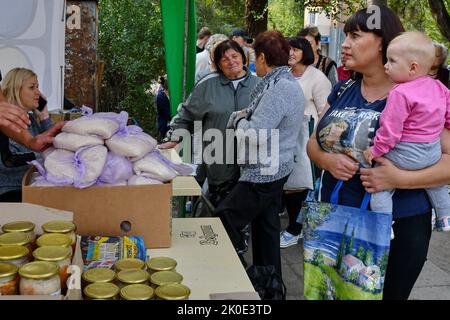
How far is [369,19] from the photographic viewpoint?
1967 millimetres

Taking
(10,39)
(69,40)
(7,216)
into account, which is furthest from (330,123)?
(69,40)

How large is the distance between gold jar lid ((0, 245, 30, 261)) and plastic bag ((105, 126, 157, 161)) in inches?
22.4

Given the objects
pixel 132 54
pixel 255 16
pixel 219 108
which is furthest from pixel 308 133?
pixel 132 54

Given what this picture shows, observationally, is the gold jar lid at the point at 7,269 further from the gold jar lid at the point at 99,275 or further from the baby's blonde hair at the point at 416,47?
the baby's blonde hair at the point at 416,47

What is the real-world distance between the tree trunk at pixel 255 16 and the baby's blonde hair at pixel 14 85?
5.24 metres

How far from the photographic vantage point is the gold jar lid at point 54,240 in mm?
1381

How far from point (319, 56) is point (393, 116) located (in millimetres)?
3816

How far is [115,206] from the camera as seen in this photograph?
181 centimetres

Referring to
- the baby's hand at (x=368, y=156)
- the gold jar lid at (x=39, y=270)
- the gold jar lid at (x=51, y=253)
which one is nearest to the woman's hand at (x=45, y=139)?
the gold jar lid at (x=51, y=253)

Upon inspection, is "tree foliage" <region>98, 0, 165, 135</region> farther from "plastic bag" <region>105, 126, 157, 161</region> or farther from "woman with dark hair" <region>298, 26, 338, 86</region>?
"plastic bag" <region>105, 126, 157, 161</region>

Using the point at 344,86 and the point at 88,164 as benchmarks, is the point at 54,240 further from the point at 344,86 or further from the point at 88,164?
the point at 344,86

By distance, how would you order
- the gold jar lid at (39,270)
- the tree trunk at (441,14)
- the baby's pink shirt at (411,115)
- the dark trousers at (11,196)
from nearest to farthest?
the gold jar lid at (39,270) < the baby's pink shirt at (411,115) < the dark trousers at (11,196) < the tree trunk at (441,14)

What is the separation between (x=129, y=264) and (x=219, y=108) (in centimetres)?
233
